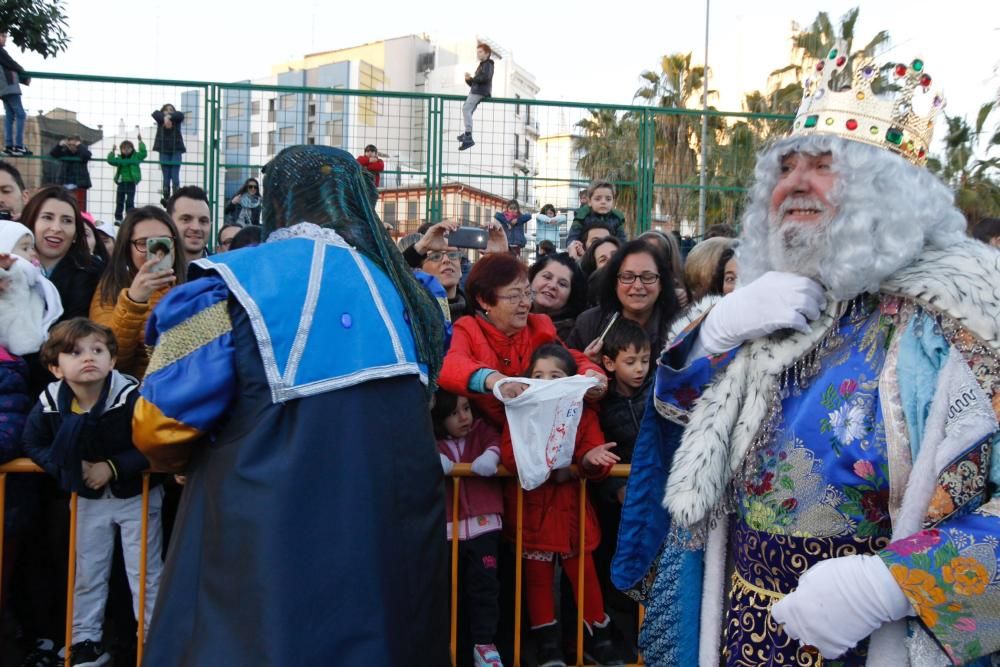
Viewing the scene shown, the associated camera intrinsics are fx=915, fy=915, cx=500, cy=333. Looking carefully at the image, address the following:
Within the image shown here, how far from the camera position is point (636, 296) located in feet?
14.9

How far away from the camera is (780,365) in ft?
6.74

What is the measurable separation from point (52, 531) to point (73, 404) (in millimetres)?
612

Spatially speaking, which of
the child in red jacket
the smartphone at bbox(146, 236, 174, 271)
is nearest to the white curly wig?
the child in red jacket

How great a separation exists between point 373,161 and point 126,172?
96.2 inches

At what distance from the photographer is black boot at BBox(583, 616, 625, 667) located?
3.90 m

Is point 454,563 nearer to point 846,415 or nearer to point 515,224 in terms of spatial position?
point 846,415

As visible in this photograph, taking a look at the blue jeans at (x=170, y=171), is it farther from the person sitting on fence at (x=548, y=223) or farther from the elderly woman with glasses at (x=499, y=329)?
the elderly woman with glasses at (x=499, y=329)

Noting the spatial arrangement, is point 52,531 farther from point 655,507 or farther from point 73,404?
point 655,507

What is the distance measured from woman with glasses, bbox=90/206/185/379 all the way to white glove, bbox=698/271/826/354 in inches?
92.5

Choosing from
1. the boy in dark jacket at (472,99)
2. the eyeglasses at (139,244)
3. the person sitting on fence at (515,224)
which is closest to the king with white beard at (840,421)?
the eyeglasses at (139,244)

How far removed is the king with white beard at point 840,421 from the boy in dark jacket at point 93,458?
2158 millimetres

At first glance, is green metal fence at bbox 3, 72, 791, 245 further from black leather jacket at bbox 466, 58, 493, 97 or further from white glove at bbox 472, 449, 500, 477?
white glove at bbox 472, 449, 500, 477

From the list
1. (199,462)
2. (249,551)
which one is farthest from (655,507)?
(199,462)

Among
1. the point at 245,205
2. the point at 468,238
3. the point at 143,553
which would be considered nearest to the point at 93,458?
the point at 143,553
